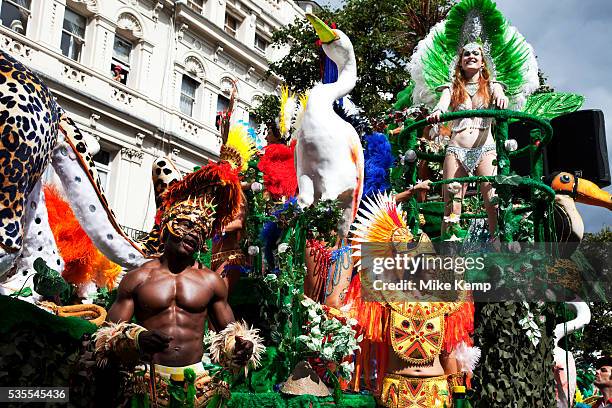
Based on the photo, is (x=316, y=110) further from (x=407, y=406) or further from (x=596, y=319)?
(x=596, y=319)

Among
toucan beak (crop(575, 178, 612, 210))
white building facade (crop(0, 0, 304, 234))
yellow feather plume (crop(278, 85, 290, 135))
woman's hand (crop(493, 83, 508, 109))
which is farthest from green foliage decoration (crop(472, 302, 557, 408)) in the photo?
white building facade (crop(0, 0, 304, 234))

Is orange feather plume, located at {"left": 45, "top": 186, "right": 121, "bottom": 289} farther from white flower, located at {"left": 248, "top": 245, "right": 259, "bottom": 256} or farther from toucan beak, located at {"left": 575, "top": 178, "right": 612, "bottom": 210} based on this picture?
toucan beak, located at {"left": 575, "top": 178, "right": 612, "bottom": 210}

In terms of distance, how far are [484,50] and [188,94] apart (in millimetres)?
16629

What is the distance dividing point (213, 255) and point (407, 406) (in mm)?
2967

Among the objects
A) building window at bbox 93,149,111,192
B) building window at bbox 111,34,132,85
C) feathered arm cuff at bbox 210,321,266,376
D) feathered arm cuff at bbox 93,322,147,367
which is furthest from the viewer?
building window at bbox 111,34,132,85

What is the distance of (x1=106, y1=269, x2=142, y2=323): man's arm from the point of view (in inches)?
139

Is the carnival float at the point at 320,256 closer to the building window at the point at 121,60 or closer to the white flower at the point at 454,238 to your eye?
the white flower at the point at 454,238

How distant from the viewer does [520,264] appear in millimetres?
3762

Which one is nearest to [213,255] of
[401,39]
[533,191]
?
[533,191]

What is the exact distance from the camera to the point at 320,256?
5.46m

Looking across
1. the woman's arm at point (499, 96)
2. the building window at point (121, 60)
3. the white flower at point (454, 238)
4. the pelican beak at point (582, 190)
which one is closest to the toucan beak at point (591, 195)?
the pelican beak at point (582, 190)

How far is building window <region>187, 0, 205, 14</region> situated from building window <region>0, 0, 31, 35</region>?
6.13 metres

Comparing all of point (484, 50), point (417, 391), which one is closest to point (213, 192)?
point (417, 391)

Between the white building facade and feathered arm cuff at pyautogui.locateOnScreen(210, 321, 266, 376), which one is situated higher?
the white building facade
